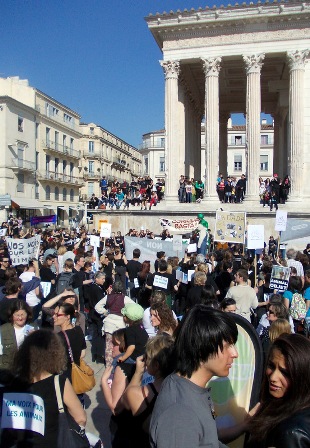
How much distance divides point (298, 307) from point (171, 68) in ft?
66.7

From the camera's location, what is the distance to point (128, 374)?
3422 mm

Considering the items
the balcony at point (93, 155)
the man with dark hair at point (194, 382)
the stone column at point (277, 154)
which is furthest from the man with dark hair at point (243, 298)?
the balcony at point (93, 155)

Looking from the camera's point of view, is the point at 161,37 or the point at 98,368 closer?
the point at 98,368

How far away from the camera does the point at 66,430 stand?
2.83 meters

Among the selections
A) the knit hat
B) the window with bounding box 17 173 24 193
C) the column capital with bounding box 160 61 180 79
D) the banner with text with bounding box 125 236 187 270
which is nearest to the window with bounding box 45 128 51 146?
the window with bounding box 17 173 24 193

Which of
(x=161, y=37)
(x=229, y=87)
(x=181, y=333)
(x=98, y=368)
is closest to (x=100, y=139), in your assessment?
(x=229, y=87)

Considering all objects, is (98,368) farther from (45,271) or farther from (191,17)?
(191,17)

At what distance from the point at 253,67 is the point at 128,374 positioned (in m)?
22.5

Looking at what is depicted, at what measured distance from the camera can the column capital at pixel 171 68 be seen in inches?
950

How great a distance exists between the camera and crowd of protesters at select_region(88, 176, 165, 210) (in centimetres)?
2541

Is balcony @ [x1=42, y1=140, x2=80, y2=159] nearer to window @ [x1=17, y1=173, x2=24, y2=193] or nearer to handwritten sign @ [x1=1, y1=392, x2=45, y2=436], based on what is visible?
window @ [x1=17, y1=173, x2=24, y2=193]

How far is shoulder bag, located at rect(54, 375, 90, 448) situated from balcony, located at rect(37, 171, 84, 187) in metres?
49.3

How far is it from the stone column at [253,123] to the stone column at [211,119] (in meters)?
1.64

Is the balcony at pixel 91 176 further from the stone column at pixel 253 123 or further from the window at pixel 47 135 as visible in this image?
the stone column at pixel 253 123
